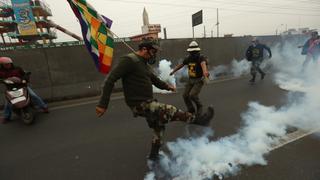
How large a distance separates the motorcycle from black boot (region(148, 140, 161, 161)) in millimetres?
3587

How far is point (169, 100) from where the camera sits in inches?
269

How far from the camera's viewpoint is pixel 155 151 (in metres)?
3.25

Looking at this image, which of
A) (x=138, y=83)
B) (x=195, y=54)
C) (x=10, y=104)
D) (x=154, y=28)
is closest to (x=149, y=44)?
(x=138, y=83)

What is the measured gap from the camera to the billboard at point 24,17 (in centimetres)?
4044

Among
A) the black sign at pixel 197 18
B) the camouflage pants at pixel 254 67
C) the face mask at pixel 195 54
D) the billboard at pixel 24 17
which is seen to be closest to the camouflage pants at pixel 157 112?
the face mask at pixel 195 54

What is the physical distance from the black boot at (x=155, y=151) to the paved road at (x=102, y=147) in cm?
17

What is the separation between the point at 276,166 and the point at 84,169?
277cm

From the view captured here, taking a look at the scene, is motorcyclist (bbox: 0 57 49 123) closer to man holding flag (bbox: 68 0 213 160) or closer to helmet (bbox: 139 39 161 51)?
man holding flag (bbox: 68 0 213 160)

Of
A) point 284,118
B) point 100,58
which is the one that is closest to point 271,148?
point 284,118

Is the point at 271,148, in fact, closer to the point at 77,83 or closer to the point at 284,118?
the point at 284,118

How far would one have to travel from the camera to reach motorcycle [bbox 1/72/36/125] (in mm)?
5145

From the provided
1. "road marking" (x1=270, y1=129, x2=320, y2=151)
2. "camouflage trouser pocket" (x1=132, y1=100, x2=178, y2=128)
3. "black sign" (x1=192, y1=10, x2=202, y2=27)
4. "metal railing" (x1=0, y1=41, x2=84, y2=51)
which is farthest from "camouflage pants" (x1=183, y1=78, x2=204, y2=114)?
"black sign" (x1=192, y1=10, x2=202, y2=27)

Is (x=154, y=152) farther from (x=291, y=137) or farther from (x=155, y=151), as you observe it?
(x=291, y=137)

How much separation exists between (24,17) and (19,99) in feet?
153
